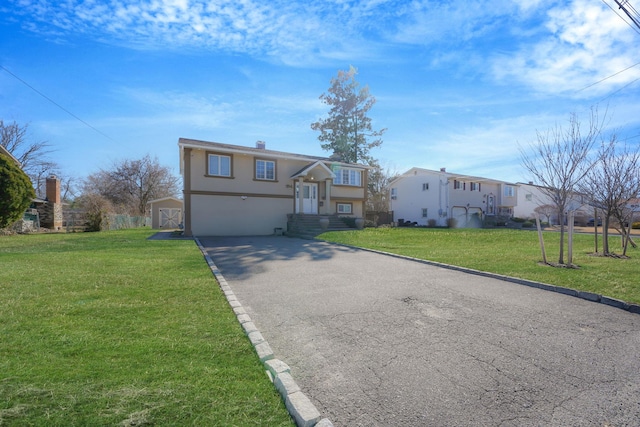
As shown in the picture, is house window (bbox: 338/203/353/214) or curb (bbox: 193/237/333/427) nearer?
curb (bbox: 193/237/333/427)

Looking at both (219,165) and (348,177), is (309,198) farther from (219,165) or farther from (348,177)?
(219,165)

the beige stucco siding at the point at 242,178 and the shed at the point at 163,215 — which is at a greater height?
the beige stucco siding at the point at 242,178

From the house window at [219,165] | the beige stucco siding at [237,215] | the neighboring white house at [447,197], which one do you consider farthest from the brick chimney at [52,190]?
the neighboring white house at [447,197]

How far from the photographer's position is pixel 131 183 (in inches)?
1599

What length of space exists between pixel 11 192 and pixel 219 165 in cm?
1049

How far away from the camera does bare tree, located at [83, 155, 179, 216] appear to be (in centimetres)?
4000

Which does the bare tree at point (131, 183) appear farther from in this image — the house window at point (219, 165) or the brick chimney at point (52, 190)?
the house window at point (219, 165)

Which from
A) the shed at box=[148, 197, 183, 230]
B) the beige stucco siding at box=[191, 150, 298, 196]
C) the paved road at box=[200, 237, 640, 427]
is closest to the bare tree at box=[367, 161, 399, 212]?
the beige stucco siding at box=[191, 150, 298, 196]

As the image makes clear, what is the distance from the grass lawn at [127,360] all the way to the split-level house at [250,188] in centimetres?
1223

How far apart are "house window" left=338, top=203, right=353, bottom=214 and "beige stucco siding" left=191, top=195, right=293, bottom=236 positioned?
14.3 ft

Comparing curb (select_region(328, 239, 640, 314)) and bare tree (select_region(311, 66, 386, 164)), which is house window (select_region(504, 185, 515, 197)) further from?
curb (select_region(328, 239, 640, 314))

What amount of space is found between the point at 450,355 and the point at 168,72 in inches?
551

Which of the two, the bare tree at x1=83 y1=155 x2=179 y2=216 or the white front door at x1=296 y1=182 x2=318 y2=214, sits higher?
the bare tree at x1=83 y1=155 x2=179 y2=216

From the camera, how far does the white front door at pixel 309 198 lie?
810 inches
